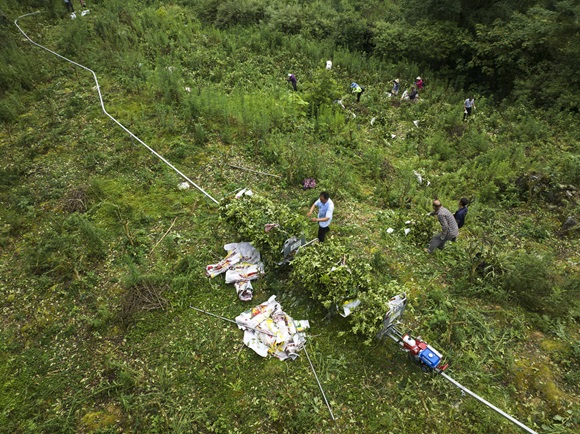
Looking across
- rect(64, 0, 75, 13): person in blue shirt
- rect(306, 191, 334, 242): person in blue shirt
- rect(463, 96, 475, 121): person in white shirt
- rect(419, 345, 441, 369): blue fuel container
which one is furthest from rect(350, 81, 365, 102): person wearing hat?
rect(64, 0, 75, 13): person in blue shirt

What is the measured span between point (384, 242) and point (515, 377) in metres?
3.09

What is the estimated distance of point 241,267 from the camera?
243 inches

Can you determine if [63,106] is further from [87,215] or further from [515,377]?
[515,377]

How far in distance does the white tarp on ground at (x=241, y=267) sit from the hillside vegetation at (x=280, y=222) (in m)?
0.21

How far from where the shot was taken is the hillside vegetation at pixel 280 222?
4.70 metres

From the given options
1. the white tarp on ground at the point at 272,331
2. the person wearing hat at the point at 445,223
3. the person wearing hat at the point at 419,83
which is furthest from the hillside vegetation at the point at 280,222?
the person wearing hat at the point at 419,83

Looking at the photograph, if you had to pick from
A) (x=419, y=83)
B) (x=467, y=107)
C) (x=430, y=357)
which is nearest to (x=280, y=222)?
(x=430, y=357)

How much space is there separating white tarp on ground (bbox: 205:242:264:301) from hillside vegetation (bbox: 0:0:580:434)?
21cm

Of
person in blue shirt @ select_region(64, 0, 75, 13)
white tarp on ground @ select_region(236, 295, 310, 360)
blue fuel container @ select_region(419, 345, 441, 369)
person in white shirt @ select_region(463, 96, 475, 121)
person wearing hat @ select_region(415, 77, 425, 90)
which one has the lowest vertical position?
white tarp on ground @ select_region(236, 295, 310, 360)

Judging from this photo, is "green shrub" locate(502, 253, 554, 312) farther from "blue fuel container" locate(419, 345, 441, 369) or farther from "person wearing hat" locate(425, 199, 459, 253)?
"blue fuel container" locate(419, 345, 441, 369)

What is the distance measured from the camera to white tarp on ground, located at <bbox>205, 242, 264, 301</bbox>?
5.84 metres

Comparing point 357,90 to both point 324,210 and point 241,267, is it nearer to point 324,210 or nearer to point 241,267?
point 324,210

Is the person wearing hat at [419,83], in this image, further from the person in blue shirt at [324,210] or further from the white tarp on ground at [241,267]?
the white tarp on ground at [241,267]

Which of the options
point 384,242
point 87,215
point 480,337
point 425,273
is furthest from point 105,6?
point 480,337
